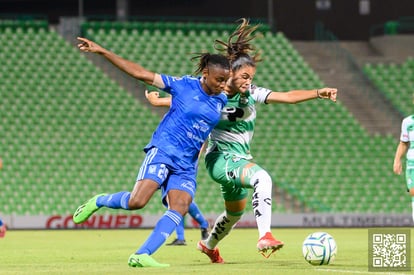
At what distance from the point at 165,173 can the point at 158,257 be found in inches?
116

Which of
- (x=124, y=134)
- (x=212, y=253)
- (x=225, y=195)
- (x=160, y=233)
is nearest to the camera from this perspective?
(x=160, y=233)

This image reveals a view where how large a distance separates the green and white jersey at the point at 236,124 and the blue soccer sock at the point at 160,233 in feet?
4.41

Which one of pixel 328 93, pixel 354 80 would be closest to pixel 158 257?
pixel 328 93

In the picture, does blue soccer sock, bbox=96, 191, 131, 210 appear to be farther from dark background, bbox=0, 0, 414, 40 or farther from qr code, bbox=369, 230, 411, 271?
dark background, bbox=0, 0, 414, 40

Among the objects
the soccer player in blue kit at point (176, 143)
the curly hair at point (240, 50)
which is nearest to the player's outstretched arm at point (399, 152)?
the curly hair at point (240, 50)

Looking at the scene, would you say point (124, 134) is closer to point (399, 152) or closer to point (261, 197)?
point (399, 152)

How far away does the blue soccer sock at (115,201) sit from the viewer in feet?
30.8

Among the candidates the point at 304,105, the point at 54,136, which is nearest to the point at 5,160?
the point at 54,136

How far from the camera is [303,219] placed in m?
24.7

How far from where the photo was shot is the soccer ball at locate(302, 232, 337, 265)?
32.6ft

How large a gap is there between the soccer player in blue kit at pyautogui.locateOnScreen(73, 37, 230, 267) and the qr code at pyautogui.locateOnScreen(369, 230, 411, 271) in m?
1.81

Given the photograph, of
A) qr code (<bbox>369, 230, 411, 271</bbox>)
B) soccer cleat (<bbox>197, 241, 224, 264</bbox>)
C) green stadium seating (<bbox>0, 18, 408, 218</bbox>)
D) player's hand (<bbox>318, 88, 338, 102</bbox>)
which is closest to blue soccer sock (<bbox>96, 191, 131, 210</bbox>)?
soccer cleat (<bbox>197, 241, 224, 264</bbox>)

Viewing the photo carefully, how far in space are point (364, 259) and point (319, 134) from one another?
53.0 feet

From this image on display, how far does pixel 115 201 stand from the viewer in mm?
9477
